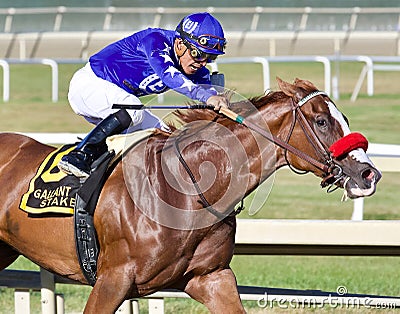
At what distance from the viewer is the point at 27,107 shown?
1563cm

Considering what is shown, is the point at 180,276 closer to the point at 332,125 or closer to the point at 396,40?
the point at 332,125

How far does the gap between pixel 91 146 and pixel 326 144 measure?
1115 millimetres

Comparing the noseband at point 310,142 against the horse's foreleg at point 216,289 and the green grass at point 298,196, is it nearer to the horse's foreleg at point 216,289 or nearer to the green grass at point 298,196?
the green grass at point 298,196

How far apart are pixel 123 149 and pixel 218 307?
85cm

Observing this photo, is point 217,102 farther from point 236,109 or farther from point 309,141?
point 309,141

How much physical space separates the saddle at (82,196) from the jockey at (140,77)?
6cm

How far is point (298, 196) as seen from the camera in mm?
10461

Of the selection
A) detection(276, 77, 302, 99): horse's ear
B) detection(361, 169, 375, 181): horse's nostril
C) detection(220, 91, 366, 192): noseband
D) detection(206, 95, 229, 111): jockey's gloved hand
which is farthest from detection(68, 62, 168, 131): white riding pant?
detection(361, 169, 375, 181): horse's nostril

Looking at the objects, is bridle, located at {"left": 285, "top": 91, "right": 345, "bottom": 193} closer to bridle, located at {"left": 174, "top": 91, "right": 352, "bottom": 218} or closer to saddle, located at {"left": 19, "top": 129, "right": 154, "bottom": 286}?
bridle, located at {"left": 174, "top": 91, "right": 352, "bottom": 218}

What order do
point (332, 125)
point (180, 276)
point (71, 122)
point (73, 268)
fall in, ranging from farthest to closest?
point (71, 122)
point (73, 268)
point (180, 276)
point (332, 125)

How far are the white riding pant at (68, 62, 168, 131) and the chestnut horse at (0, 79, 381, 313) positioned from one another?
0.19 m

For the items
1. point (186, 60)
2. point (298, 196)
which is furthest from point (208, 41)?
point (298, 196)
